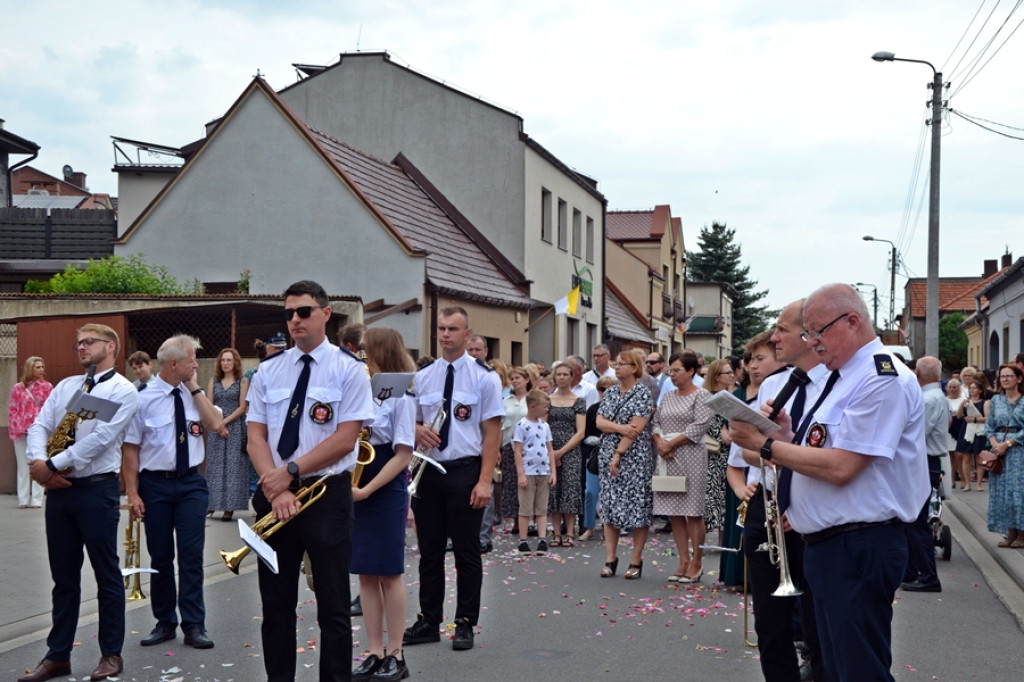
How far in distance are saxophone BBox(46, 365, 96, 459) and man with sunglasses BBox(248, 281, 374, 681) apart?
1746mm

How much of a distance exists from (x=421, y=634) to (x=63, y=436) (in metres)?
2.66

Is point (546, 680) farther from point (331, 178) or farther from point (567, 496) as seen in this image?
point (331, 178)

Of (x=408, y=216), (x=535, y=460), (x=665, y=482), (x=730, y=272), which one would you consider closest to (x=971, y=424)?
(x=535, y=460)

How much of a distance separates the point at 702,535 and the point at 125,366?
943 cm

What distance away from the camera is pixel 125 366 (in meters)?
16.2

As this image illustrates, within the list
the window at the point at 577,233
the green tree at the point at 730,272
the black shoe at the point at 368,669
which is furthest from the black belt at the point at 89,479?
the green tree at the point at 730,272

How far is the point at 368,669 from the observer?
6.56 meters

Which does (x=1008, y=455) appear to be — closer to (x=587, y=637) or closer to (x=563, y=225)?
(x=587, y=637)

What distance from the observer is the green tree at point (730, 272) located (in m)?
91.2

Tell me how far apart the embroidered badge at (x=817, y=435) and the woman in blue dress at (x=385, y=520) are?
3028 mm

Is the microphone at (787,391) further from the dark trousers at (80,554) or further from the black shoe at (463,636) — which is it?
the dark trousers at (80,554)

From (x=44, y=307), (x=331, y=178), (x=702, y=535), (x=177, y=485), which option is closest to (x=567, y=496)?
(x=702, y=535)

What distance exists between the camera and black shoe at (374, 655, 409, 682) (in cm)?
649

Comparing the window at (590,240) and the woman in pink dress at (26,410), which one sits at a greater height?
the window at (590,240)
